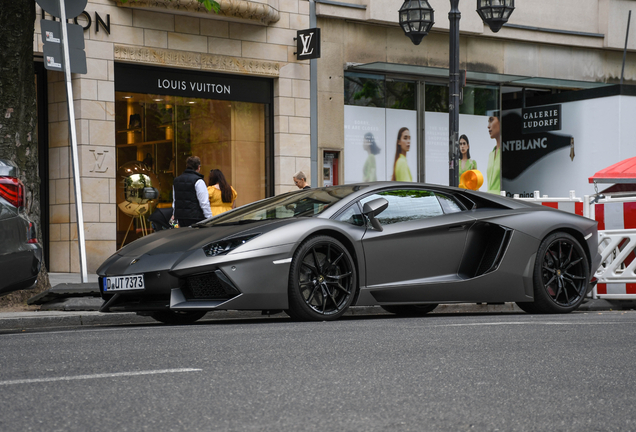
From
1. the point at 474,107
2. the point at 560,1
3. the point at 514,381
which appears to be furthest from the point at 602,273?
the point at 560,1

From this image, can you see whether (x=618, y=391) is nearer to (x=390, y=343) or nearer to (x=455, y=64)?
(x=390, y=343)

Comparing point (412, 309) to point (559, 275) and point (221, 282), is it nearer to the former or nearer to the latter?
point (559, 275)

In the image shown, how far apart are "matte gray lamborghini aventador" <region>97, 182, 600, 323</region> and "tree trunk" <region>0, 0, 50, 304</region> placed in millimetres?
2430

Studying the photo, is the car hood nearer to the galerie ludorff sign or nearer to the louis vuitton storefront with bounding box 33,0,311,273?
the louis vuitton storefront with bounding box 33,0,311,273

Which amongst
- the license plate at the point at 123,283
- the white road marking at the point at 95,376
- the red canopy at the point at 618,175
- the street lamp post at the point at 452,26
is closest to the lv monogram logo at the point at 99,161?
the street lamp post at the point at 452,26

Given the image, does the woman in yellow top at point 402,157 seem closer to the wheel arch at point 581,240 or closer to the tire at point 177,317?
the wheel arch at point 581,240

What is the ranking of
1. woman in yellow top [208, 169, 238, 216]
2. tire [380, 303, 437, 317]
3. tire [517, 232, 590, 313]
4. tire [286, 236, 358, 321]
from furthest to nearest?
woman in yellow top [208, 169, 238, 216], tire [380, 303, 437, 317], tire [517, 232, 590, 313], tire [286, 236, 358, 321]

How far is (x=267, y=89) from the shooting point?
Result: 1841 centimetres

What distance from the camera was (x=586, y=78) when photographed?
22.6 m

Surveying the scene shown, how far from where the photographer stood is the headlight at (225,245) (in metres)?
7.35

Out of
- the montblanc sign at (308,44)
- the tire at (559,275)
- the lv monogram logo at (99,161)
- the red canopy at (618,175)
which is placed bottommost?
the tire at (559,275)

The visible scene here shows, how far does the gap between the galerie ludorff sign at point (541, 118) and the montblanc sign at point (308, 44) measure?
6.45m

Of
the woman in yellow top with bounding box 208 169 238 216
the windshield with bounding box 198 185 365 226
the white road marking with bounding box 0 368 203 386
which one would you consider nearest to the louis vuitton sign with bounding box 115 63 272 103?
the woman in yellow top with bounding box 208 169 238 216

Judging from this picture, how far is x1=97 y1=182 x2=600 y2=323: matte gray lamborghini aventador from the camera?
24.1ft
